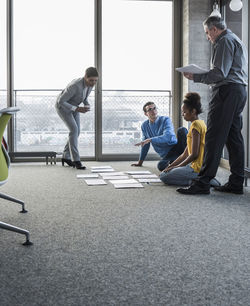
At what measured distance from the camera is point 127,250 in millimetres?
2047

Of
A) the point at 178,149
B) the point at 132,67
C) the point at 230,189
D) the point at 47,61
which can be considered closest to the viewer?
the point at 230,189

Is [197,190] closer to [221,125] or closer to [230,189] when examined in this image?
[230,189]

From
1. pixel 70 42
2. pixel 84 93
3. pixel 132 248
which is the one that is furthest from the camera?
pixel 70 42

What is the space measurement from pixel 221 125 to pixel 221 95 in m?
0.24

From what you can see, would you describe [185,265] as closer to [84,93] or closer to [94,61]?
[84,93]

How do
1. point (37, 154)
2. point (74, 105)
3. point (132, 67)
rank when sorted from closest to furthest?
point (74, 105), point (37, 154), point (132, 67)

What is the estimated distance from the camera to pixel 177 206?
3.01m

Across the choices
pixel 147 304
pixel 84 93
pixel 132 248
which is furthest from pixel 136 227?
pixel 84 93

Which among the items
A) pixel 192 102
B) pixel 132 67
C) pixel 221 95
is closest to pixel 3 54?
pixel 132 67

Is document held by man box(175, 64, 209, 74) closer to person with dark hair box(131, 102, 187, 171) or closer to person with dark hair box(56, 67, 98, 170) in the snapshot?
person with dark hair box(131, 102, 187, 171)

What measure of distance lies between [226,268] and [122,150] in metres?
4.31

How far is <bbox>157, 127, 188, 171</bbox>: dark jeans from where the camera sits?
470 cm

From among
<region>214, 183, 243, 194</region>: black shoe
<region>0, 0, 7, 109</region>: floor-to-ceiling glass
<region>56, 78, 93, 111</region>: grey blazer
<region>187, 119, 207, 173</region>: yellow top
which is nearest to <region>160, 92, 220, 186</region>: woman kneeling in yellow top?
<region>187, 119, 207, 173</region>: yellow top

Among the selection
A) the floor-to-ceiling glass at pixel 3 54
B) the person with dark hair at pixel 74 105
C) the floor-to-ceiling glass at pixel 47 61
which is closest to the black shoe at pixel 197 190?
the person with dark hair at pixel 74 105
